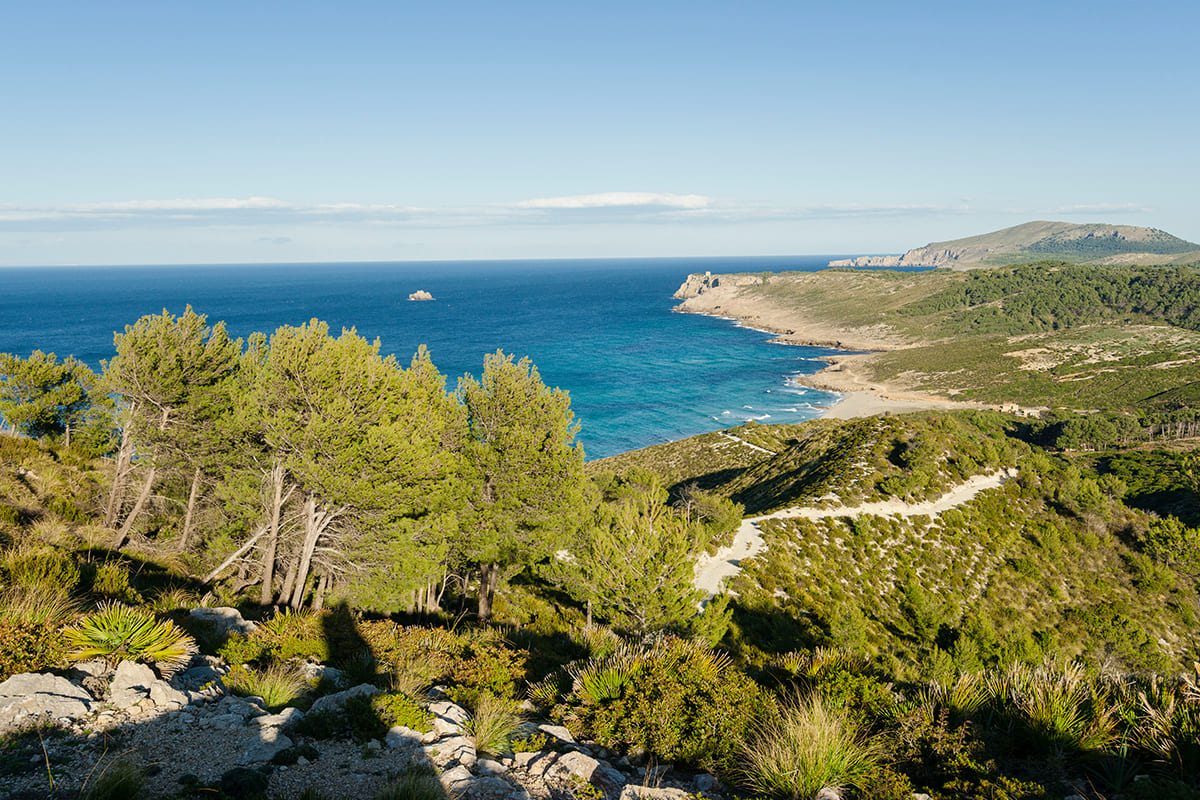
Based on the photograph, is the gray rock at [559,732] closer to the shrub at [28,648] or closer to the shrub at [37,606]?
the shrub at [28,648]

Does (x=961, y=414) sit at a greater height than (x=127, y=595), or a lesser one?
lesser

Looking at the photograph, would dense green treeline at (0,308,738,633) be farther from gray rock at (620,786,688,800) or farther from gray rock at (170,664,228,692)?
gray rock at (620,786,688,800)

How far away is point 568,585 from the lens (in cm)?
2170

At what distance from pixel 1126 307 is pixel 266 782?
685 ft

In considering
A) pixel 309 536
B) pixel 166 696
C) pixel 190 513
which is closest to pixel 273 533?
pixel 309 536

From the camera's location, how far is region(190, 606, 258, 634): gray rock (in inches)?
509

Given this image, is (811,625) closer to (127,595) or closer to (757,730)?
(757,730)

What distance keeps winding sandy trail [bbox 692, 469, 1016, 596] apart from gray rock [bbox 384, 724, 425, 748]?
22.0 meters

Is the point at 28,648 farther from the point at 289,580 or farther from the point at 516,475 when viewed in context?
the point at 516,475

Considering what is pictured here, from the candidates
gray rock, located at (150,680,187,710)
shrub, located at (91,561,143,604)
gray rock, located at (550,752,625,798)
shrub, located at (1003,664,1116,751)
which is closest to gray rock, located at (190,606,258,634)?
shrub, located at (91,561,143,604)

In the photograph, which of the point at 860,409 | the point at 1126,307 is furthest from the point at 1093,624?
the point at 1126,307

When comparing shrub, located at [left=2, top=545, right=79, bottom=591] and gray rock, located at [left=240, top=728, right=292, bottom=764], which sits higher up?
shrub, located at [left=2, top=545, right=79, bottom=591]

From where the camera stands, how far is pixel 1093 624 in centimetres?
2928

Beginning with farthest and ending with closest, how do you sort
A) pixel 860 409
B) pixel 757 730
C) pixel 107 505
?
pixel 860 409 → pixel 107 505 → pixel 757 730
